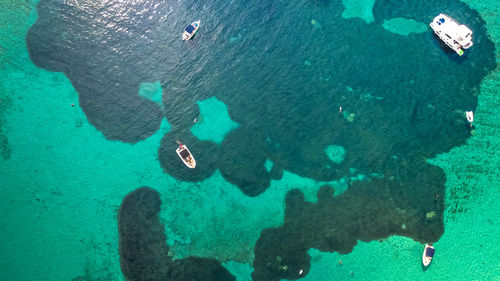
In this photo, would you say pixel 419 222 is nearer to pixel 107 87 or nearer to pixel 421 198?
pixel 421 198

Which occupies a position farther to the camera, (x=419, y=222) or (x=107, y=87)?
(x=107, y=87)

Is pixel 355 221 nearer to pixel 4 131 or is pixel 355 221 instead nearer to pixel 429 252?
pixel 429 252

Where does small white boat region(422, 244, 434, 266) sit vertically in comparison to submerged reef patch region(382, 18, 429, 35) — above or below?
below

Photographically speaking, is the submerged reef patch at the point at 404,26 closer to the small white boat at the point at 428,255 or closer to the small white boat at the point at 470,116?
the small white boat at the point at 470,116

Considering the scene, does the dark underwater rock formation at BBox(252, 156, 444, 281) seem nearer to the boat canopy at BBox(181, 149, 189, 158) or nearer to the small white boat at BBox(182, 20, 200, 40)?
the boat canopy at BBox(181, 149, 189, 158)

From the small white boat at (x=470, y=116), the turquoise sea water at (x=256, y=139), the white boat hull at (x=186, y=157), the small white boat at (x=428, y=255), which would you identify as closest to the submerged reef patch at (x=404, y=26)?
the turquoise sea water at (x=256, y=139)

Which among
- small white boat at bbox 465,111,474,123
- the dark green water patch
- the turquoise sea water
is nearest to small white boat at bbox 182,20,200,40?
the turquoise sea water

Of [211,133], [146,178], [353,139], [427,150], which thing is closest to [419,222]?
[427,150]
